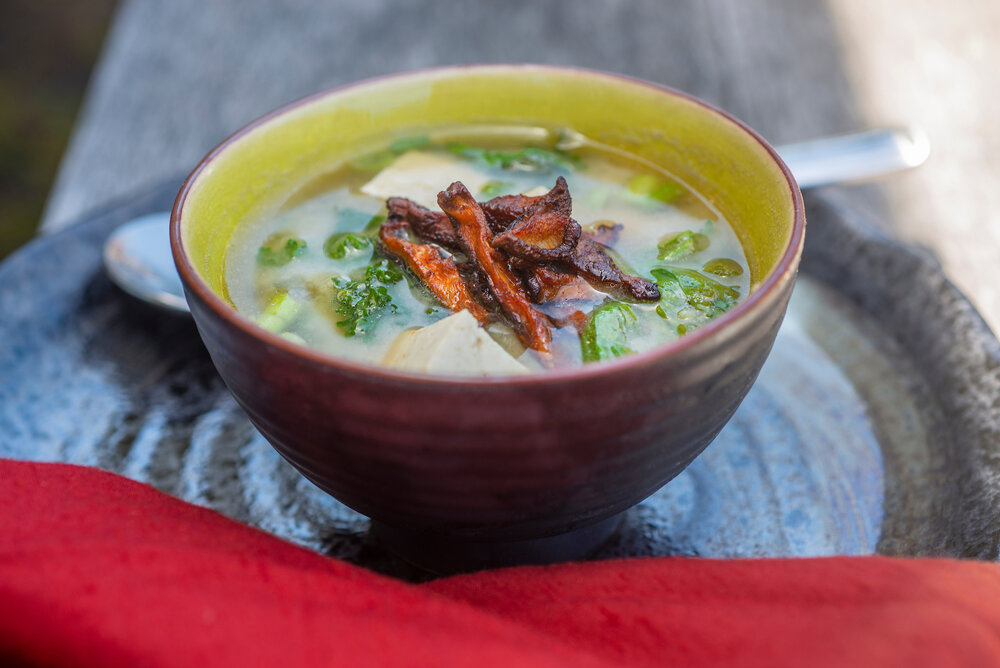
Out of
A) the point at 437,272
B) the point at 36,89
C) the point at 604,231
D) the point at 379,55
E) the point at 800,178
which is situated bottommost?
the point at 36,89

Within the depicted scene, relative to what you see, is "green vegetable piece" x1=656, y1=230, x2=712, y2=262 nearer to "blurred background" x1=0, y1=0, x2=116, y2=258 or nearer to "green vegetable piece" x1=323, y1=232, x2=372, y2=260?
Answer: "green vegetable piece" x1=323, y1=232, x2=372, y2=260

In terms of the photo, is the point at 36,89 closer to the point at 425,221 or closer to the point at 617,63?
the point at 617,63

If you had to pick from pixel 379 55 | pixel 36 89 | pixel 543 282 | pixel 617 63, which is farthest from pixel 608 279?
pixel 36 89

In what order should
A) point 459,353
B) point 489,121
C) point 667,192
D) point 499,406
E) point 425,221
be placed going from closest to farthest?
point 499,406 → point 459,353 → point 425,221 → point 667,192 → point 489,121

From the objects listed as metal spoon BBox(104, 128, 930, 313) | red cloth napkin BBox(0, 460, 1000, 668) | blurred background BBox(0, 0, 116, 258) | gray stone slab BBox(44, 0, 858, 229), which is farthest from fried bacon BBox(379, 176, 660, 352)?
blurred background BBox(0, 0, 116, 258)

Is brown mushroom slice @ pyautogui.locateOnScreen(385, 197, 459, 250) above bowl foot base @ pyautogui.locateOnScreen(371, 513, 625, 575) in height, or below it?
above

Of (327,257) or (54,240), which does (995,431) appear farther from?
(54,240)

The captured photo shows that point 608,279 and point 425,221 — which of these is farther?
point 425,221
